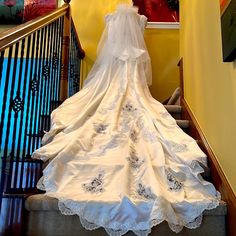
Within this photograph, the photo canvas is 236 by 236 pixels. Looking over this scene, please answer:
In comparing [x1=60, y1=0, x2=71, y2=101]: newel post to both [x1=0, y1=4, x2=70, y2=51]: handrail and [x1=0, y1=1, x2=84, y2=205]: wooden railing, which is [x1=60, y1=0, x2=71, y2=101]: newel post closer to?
[x1=0, y1=1, x2=84, y2=205]: wooden railing

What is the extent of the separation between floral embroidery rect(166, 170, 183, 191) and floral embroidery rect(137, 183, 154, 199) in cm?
16

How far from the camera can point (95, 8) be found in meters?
4.29

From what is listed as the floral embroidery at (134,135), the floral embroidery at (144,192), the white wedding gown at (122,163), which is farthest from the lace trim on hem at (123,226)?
the floral embroidery at (134,135)

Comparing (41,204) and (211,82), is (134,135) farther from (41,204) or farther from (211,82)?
(41,204)

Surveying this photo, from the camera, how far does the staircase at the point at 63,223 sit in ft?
4.92

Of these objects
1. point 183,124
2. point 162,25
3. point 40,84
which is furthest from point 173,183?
point 162,25

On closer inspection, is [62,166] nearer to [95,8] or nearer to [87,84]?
[87,84]

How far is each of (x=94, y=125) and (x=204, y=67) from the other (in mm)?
894

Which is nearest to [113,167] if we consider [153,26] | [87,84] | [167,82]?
[87,84]

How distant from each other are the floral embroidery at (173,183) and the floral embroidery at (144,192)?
6.3 inches

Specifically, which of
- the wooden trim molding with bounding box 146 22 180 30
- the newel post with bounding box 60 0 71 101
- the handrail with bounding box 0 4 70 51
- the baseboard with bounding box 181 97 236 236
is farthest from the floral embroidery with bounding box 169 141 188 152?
the wooden trim molding with bounding box 146 22 180 30

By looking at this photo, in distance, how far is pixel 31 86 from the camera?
1.88 meters

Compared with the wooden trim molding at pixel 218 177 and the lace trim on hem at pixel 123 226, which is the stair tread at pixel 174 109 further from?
the lace trim on hem at pixel 123 226

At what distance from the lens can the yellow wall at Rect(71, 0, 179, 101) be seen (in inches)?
160
